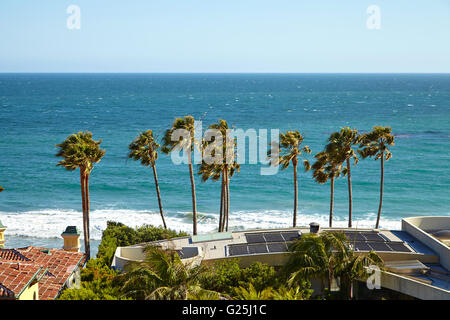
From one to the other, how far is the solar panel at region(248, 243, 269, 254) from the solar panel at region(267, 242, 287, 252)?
0.23m

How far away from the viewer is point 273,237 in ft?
82.5

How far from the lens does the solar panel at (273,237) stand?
971 inches

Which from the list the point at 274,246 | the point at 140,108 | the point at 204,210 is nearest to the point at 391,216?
the point at 204,210

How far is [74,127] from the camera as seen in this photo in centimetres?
10550

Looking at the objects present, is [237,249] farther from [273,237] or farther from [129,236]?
[129,236]

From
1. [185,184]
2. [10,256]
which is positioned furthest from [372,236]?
[185,184]

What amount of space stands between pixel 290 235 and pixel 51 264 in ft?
36.3

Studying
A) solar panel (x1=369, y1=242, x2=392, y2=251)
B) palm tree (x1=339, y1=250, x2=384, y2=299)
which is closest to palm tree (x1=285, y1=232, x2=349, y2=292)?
palm tree (x1=339, y1=250, x2=384, y2=299)

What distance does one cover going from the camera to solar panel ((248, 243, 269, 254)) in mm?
23061

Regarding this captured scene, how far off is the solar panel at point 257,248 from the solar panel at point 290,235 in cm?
156

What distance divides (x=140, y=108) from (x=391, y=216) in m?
102

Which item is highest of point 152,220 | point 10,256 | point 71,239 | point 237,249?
point 10,256

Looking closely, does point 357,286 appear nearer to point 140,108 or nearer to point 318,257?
point 318,257

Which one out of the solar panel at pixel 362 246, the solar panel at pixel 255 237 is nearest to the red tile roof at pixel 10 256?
the solar panel at pixel 255 237
